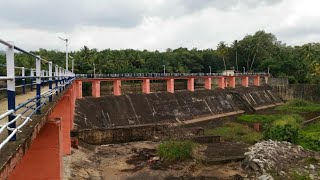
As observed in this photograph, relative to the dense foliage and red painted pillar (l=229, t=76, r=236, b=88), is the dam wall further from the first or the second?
red painted pillar (l=229, t=76, r=236, b=88)

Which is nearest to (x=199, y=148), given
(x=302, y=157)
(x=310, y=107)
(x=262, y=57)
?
(x=302, y=157)

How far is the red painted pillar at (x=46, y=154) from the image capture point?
34.4ft

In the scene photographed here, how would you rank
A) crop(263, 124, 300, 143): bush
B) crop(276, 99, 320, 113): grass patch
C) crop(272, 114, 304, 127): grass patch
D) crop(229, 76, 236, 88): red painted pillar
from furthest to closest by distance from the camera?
crop(229, 76, 236, 88): red painted pillar < crop(276, 99, 320, 113): grass patch < crop(272, 114, 304, 127): grass patch < crop(263, 124, 300, 143): bush

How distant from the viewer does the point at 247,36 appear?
86750 millimetres

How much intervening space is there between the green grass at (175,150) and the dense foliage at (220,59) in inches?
1177

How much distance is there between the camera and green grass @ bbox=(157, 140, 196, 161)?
2264cm

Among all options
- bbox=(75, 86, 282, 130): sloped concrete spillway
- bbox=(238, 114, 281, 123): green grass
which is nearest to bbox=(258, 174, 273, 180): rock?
bbox=(75, 86, 282, 130): sloped concrete spillway

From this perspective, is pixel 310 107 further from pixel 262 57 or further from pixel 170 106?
pixel 262 57

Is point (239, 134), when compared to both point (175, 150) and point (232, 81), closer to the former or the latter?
point (175, 150)

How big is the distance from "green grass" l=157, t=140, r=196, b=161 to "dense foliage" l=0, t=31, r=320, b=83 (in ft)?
98.1

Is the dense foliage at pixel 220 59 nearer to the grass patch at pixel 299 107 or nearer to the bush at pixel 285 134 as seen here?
the grass patch at pixel 299 107

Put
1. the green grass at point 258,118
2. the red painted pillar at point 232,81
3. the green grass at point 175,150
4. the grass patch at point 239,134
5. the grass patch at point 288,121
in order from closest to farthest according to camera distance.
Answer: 1. the green grass at point 175,150
2. the grass patch at point 239,134
3. the grass patch at point 288,121
4. the green grass at point 258,118
5. the red painted pillar at point 232,81

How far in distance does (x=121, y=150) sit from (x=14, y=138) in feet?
68.6

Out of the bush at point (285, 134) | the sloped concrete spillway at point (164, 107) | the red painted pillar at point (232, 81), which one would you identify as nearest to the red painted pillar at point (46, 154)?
the sloped concrete spillway at point (164, 107)
